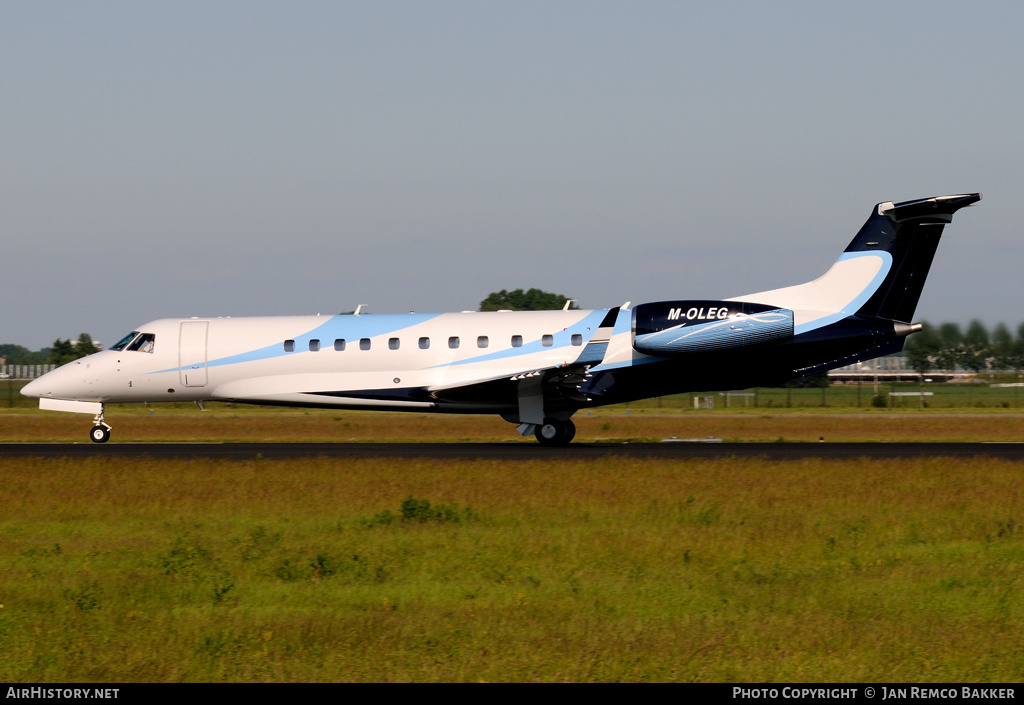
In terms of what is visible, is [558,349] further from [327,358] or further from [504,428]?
[504,428]

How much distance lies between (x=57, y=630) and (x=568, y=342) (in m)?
17.3

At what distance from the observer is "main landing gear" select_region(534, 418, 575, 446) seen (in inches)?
966

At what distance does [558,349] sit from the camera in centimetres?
2391

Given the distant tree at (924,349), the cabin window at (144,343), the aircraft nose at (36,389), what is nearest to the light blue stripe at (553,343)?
the cabin window at (144,343)

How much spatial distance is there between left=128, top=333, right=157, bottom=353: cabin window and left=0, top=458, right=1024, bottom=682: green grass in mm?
9593

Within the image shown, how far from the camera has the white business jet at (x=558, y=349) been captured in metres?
23.2

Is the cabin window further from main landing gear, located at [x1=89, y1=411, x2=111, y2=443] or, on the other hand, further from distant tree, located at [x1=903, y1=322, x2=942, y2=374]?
distant tree, located at [x1=903, y1=322, x2=942, y2=374]

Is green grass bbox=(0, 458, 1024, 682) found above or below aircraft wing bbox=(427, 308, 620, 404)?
below

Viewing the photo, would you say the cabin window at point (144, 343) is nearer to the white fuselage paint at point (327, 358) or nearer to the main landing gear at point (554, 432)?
the white fuselage paint at point (327, 358)

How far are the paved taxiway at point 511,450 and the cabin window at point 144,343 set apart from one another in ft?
7.90

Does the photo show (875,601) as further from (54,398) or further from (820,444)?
(54,398)

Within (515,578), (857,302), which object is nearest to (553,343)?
(857,302)

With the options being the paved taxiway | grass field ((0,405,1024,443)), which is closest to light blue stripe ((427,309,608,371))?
the paved taxiway
